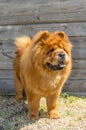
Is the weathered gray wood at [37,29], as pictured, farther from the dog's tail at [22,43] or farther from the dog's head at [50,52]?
the dog's head at [50,52]

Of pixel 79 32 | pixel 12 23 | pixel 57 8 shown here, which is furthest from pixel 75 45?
pixel 12 23

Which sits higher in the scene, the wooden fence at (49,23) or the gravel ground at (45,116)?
the wooden fence at (49,23)

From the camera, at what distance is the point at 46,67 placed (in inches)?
170

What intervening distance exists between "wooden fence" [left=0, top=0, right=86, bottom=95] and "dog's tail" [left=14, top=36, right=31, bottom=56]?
44cm

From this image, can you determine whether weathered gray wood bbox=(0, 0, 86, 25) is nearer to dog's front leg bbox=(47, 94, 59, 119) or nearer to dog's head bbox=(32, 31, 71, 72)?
dog's head bbox=(32, 31, 71, 72)

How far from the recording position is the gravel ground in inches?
182

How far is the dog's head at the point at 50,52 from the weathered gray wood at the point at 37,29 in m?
1.20

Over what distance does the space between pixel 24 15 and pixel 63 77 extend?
158 cm

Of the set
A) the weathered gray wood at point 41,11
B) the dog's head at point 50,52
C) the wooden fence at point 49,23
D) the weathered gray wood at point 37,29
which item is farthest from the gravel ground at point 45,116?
the weathered gray wood at point 41,11

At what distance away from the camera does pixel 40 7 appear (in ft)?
18.1

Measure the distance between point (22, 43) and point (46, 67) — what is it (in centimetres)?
99

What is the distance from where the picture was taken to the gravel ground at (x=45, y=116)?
15.2 ft

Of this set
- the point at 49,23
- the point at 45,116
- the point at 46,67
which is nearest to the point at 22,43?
the point at 49,23

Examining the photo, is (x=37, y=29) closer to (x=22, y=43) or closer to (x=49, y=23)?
(x=49, y=23)
